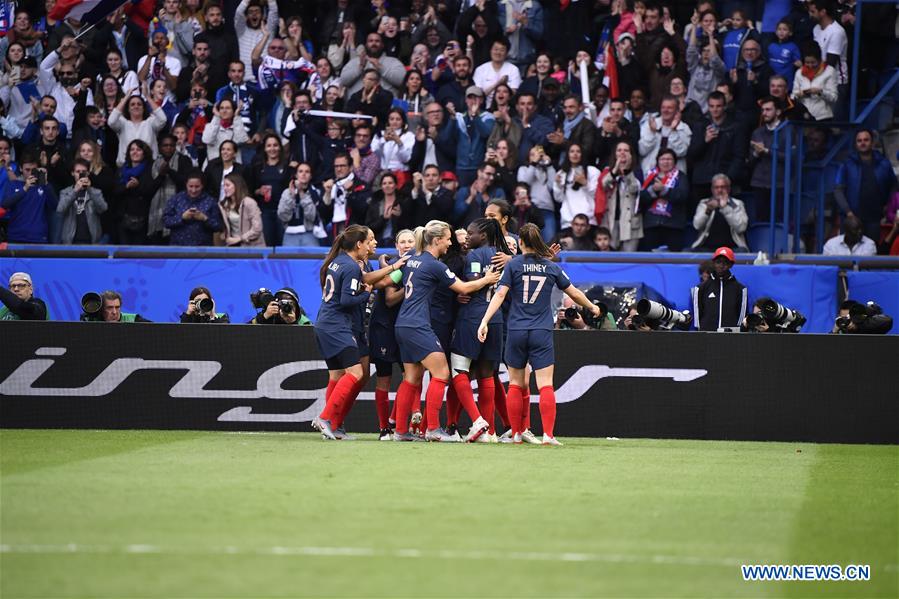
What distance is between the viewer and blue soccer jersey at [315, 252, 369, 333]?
1264 cm

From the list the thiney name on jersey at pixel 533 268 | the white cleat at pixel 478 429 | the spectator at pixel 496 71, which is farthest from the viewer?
the spectator at pixel 496 71

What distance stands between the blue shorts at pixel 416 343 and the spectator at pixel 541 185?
6114 millimetres

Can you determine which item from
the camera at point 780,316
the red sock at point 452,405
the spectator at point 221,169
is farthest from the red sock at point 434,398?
the spectator at point 221,169

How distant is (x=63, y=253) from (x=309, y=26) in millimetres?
5735

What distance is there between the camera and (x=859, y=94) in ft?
64.7

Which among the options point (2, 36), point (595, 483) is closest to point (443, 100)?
point (2, 36)

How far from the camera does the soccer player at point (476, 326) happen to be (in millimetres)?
13172

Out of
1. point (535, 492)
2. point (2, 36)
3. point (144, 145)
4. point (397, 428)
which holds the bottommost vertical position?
point (397, 428)

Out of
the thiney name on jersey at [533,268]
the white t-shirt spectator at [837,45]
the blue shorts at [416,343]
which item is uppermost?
the white t-shirt spectator at [837,45]

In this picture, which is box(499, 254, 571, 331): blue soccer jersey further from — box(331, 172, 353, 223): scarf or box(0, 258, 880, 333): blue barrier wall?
box(331, 172, 353, 223): scarf

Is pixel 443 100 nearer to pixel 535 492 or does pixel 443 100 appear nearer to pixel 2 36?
pixel 2 36

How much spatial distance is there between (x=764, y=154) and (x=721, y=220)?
3.80ft

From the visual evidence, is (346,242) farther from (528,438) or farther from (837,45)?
(837,45)

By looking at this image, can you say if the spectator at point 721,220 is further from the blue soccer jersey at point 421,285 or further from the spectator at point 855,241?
the blue soccer jersey at point 421,285
